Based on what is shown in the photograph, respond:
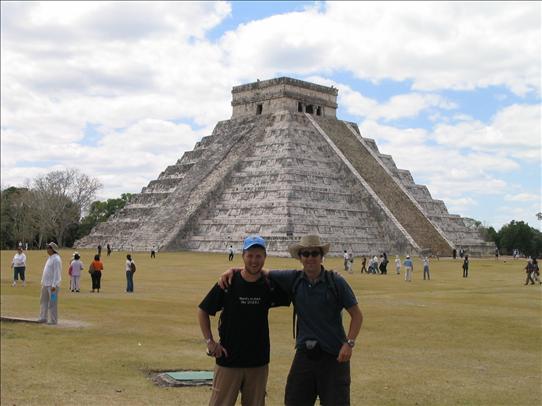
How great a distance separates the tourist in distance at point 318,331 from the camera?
5543 millimetres

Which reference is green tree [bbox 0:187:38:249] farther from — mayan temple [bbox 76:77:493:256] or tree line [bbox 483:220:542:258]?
tree line [bbox 483:220:542:258]

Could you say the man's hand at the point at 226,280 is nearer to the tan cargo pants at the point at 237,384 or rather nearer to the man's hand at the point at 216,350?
the man's hand at the point at 216,350

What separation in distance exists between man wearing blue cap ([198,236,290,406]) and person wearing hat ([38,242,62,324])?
8244 mm

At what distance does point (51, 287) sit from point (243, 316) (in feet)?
27.9

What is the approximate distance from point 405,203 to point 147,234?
17152mm

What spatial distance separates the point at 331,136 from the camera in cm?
5162

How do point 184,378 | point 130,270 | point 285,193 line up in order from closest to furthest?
1. point 184,378
2. point 130,270
3. point 285,193

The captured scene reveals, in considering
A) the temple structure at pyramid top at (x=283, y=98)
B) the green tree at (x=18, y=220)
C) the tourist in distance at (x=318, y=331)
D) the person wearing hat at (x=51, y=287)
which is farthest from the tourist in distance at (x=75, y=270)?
the green tree at (x=18, y=220)

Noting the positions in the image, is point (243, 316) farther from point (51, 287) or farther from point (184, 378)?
point (51, 287)

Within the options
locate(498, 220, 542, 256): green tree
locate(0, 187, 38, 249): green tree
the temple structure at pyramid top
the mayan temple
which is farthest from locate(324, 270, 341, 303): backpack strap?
locate(498, 220, 542, 256): green tree

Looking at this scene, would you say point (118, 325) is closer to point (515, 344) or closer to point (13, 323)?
point (13, 323)

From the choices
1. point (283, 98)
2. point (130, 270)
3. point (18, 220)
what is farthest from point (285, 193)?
point (18, 220)

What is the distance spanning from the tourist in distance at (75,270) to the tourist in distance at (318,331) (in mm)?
14273

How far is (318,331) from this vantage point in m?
5.56
